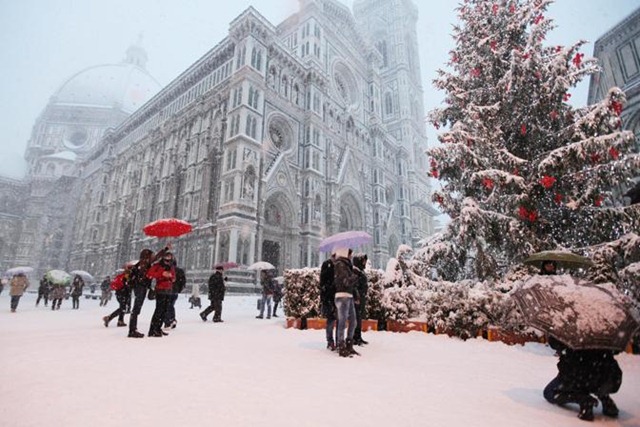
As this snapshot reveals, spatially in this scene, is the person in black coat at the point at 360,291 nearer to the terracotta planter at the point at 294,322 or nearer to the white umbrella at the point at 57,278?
the terracotta planter at the point at 294,322

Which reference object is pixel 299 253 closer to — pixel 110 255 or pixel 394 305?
pixel 394 305

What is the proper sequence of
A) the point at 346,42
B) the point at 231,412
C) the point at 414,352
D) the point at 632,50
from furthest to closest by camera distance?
the point at 346,42 < the point at 632,50 < the point at 414,352 < the point at 231,412

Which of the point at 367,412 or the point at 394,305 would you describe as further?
the point at 394,305

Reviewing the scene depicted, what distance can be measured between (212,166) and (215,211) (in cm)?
409

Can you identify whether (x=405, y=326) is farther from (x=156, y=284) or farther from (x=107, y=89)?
(x=107, y=89)

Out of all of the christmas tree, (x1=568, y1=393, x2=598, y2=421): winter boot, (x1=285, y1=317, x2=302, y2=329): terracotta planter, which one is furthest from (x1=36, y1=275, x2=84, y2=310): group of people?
(x1=568, y1=393, x2=598, y2=421): winter boot

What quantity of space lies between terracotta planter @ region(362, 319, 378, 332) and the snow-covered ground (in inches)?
70.4

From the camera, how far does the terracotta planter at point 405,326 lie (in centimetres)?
674

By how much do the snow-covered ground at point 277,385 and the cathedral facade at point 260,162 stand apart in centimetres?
1497

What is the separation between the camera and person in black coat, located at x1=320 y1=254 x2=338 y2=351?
16.3 ft

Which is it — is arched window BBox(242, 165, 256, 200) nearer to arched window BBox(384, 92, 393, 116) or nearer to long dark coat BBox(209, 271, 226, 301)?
long dark coat BBox(209, 271, 226, 301)

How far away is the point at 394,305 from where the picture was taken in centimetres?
713

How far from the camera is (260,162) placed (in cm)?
2202

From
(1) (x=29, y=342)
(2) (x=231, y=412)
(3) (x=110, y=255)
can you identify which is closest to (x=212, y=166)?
(3) (x=110, y=255)
